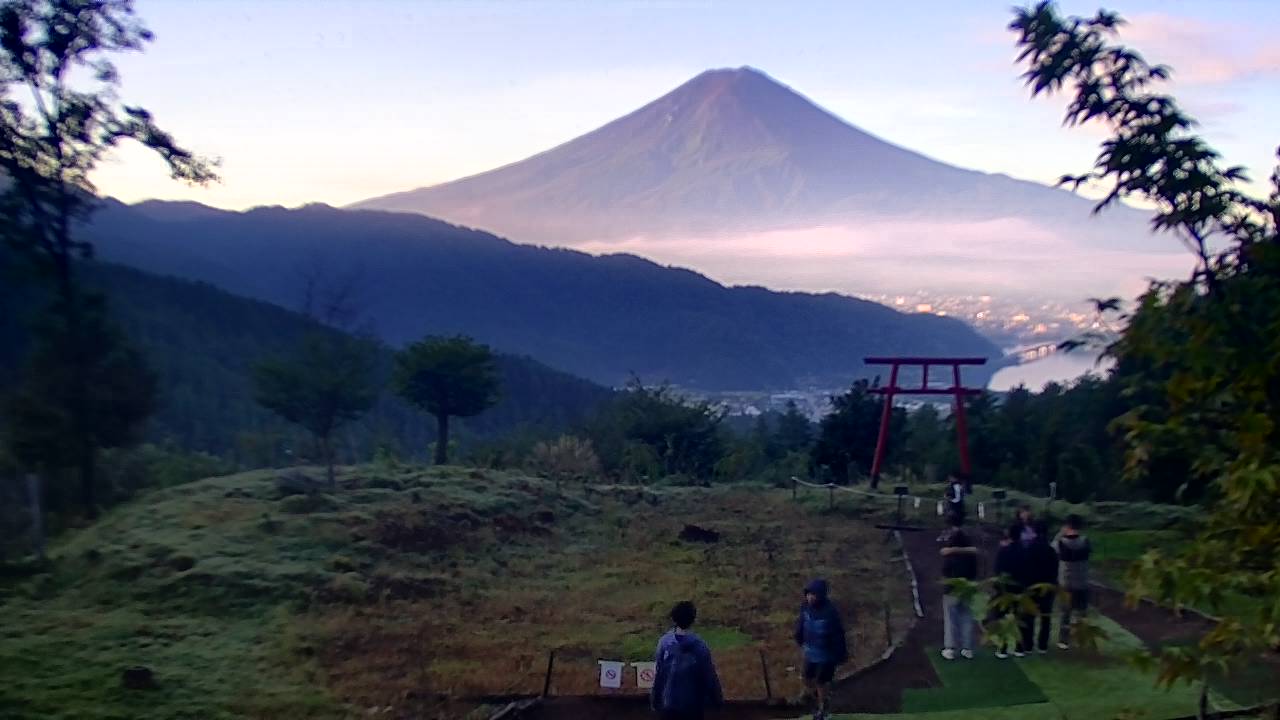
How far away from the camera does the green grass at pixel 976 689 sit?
8656 mm

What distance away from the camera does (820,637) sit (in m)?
7.71

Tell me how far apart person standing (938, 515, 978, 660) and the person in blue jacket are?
5.29 feet

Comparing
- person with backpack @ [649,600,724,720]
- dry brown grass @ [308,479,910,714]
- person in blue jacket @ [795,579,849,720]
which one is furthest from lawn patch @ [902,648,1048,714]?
person with backpack @ [649,600,724,720]

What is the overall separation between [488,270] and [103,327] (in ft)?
356

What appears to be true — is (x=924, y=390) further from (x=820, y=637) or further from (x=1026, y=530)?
(x=820, y=637)

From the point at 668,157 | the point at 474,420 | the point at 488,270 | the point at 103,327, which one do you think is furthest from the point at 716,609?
the point at 668,157

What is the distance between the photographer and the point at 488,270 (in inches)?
5005

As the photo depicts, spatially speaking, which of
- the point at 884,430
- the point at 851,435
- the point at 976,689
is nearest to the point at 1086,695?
the point at 976,689

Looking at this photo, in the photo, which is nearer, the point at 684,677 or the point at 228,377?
the point at 684,677

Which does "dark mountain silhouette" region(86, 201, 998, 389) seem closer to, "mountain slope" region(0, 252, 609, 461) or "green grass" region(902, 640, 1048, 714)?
"mountain slope" region(0, 252, 609, 461)

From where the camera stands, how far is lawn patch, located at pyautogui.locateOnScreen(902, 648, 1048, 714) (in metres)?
8.66

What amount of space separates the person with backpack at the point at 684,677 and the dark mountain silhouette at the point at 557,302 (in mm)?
90828

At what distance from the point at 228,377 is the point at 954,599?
49.9 metres

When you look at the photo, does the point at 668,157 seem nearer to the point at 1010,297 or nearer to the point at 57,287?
the point at 1010,297
